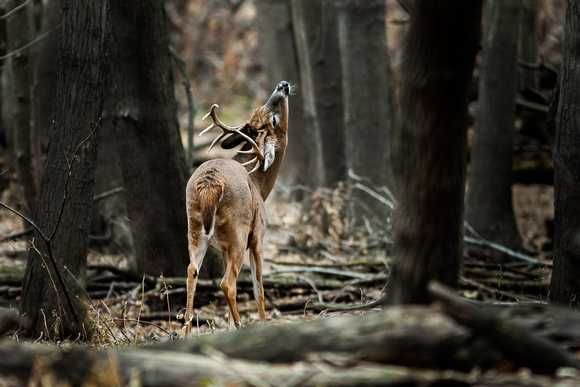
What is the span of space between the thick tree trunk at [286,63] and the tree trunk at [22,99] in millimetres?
6754

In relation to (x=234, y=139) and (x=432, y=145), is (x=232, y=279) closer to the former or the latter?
(x=234, y=139)

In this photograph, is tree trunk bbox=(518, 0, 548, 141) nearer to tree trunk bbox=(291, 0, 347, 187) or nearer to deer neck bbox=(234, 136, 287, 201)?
tree trunk bbox=(291, 0, 347, 187)

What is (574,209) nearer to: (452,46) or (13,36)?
(452,46)

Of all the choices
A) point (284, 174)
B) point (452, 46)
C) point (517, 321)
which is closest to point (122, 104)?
point (452, 46)

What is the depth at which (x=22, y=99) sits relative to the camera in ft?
30.6

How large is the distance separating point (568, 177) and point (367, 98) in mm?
6330

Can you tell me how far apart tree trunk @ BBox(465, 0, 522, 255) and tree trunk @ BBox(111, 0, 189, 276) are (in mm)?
4977

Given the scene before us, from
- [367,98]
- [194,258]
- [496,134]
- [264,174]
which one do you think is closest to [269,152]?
[264,174]

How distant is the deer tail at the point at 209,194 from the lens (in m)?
5.66

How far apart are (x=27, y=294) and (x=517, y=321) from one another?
4.52 m

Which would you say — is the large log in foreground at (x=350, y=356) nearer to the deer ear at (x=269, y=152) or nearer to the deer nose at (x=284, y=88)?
the deer ear at (x=269, y=152)

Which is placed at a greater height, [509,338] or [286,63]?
[286,63]

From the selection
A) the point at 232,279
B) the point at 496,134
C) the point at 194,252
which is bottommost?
the point at 232,279

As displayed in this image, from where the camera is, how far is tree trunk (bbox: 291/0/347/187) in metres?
11.9
